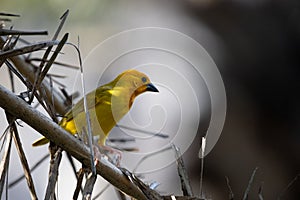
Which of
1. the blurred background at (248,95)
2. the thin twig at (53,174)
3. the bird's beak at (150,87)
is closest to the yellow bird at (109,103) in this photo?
the bird's beak at (150,87)

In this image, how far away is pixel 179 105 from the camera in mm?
2939

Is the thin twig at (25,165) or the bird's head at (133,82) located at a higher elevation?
the bird's head at (133,82)

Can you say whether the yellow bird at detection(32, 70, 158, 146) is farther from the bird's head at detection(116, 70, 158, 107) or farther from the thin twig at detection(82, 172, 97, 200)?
the thin twig at detection(82, 172, 97, 200)

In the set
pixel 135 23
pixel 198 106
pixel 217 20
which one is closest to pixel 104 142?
pixel 198 106

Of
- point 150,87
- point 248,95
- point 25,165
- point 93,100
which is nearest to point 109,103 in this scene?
point 93,100

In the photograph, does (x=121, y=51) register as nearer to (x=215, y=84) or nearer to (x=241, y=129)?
(x=215, y=84)

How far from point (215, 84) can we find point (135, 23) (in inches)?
32.9

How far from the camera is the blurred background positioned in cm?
301

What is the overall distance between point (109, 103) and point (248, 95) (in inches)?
43.6

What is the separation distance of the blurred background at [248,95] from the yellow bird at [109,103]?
0.53 meters

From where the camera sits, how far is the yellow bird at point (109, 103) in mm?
2045

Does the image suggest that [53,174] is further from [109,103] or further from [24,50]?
[109,103]

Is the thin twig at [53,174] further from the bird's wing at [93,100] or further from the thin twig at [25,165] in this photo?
the bird's wing at [93,100]

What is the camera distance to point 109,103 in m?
2.21
